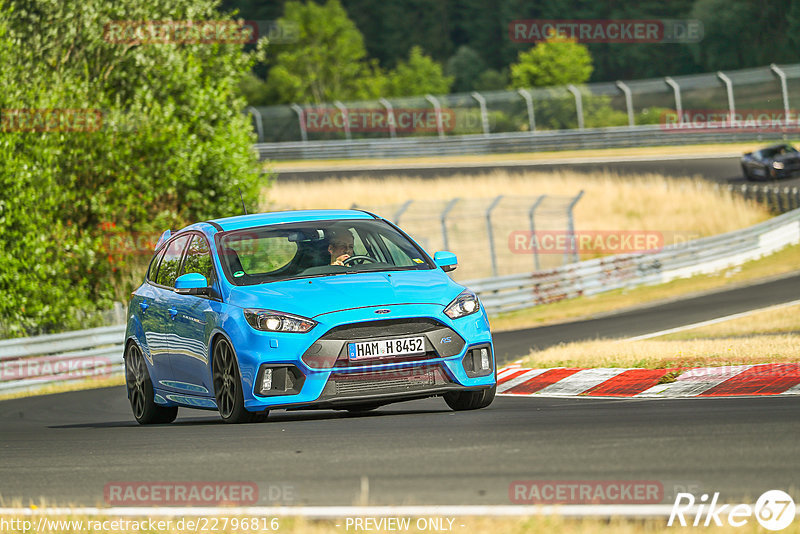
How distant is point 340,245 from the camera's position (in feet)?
31.2

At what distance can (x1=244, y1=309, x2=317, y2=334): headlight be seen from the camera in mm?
8375

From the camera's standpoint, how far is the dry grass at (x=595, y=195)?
122 feet

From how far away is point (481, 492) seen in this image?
220 inches

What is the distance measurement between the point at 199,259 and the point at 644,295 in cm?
1972

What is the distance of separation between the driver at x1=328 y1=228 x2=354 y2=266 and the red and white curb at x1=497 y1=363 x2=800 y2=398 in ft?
7.87

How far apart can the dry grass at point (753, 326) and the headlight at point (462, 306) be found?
939cm

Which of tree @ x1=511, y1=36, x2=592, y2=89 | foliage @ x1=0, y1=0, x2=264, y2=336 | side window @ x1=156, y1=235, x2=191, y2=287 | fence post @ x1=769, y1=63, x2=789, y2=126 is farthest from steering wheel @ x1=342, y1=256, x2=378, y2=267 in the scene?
tree @ x1=511, y1=36, x2=592, y2=89

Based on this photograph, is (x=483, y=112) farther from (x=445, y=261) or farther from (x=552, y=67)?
(x=445, y=261)

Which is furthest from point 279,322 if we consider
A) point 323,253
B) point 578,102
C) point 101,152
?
point 578,102

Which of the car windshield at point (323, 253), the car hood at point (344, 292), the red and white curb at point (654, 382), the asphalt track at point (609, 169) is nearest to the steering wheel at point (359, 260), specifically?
the car windshield at point (323, 253)

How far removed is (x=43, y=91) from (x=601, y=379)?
14.6 m

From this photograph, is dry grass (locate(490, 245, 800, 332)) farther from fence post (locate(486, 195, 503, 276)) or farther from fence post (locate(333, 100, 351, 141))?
fence post (locate(333, 100, 351, 141))

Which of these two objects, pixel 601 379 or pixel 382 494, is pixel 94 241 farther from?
pixel 382 494

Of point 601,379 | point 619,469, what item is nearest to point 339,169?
point 601,379
